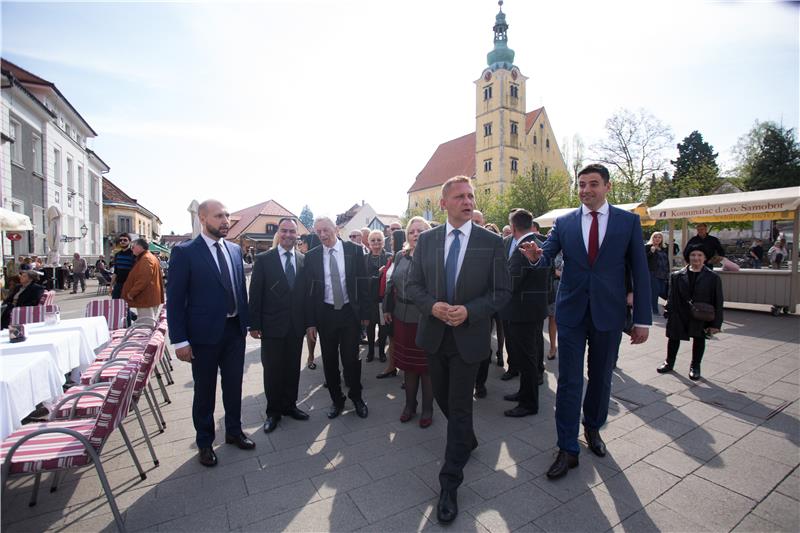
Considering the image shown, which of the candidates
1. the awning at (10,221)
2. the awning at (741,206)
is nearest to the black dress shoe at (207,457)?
A: the awning at (10,221)

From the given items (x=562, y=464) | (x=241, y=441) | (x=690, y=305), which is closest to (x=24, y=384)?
(x=241, y=441)

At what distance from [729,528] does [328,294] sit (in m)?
3.58

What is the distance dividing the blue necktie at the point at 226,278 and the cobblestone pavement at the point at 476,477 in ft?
4.33

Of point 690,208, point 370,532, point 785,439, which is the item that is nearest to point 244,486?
point 370,532

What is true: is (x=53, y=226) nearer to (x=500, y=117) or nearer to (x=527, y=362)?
(x=527, y=362)

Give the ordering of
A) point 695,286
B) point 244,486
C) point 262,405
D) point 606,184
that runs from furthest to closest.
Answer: point 695,286 < point 262,405 < point 606,184 < point 244,486

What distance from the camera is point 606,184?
322 centimetres

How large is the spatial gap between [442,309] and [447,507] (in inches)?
49.9

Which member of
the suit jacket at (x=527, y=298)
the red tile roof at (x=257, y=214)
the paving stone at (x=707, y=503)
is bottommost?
the paving stone at (x=707, y=503)

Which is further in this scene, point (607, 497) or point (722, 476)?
point (722, 476)

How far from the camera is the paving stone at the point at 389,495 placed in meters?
2.67

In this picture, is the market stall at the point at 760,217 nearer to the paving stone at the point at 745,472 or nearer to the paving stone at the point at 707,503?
the paving stone at the point at 745,472

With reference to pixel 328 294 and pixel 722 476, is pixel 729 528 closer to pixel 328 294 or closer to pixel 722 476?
pixel 722 476

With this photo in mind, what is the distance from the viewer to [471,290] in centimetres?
279
